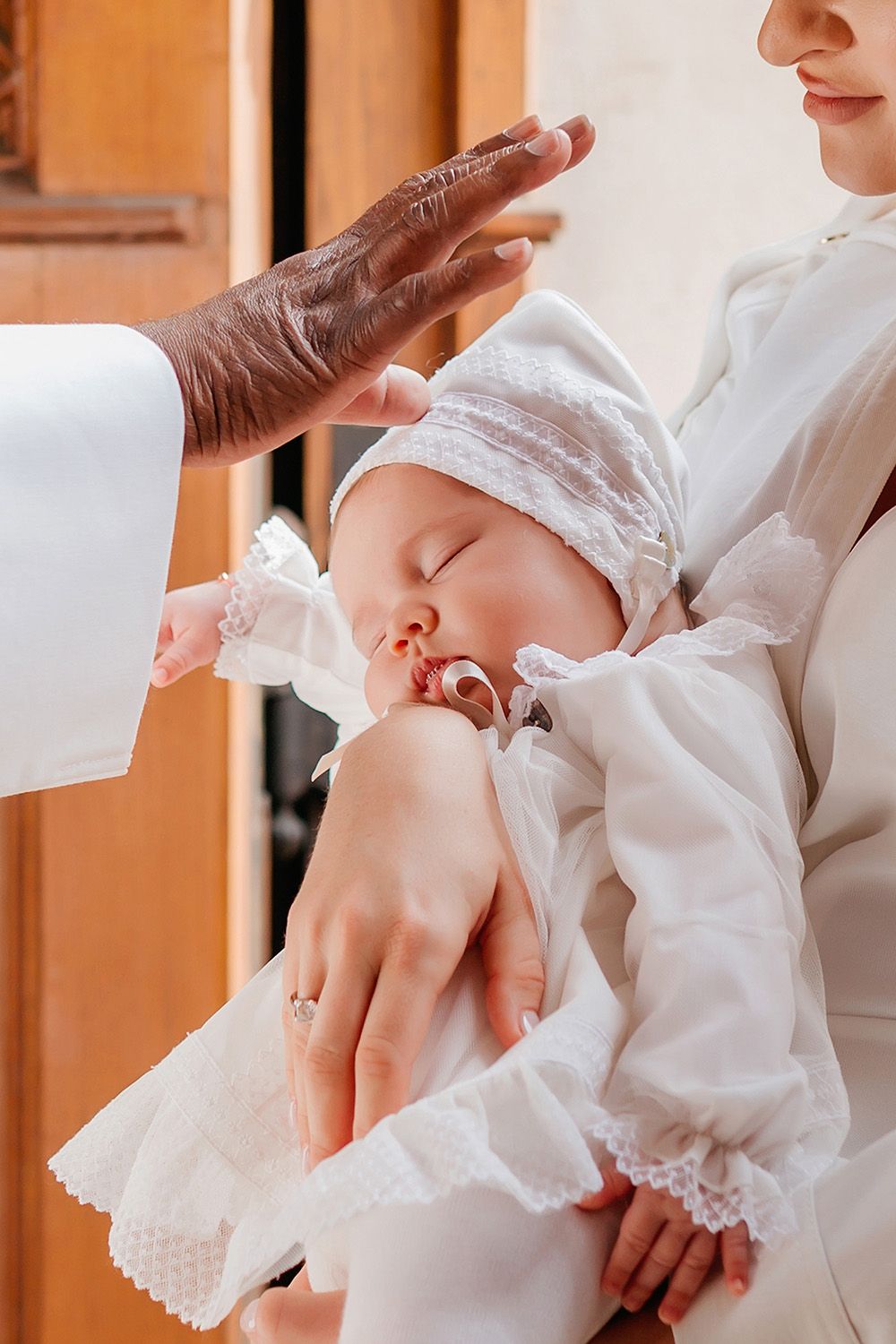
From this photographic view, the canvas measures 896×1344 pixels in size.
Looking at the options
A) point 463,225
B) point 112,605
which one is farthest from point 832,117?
point 112,605

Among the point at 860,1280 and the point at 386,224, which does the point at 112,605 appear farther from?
the point at 860,1280

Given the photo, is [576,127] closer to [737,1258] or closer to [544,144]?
[544,144]

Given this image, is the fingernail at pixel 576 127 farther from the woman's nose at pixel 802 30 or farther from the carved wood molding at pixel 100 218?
the carved wood molding at pixel 100 218

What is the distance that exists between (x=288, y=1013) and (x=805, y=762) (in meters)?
0.36

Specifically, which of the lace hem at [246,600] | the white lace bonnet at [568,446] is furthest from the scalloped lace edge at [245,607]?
the white lace bonnet at [568,446]

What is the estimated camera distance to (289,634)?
1133 mm

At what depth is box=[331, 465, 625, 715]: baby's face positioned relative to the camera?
2.98ft

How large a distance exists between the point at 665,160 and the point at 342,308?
116cm

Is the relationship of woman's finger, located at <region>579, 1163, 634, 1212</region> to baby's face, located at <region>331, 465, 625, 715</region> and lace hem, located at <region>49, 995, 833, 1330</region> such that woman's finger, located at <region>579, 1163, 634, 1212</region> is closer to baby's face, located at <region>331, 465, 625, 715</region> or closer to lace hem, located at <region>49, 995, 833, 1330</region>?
lace hem, located at <region>49, 995, 833, 1330</region>

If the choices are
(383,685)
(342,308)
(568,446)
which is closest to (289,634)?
(383,685)

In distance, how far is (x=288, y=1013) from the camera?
708mm

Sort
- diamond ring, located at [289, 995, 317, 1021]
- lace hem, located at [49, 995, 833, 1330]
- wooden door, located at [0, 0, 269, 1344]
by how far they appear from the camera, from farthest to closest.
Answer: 1. wooden door, located at [0, 0, 269, 1344]
2. diamond ring, located at [289, 995, 317, 1021]
3. lace hem, located at [49, 995, 833, 1330]

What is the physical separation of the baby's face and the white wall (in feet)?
2.99

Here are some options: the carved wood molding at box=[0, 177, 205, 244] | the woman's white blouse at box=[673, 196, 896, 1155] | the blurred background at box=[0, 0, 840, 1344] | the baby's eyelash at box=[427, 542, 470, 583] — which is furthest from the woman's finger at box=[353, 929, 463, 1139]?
the carved wood molding at box=[0, 177, 205, 244]
